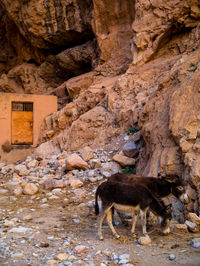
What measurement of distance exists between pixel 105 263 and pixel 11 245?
1.59m

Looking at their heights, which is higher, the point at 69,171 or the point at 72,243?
the point at 72,243

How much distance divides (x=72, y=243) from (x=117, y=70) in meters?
13.2

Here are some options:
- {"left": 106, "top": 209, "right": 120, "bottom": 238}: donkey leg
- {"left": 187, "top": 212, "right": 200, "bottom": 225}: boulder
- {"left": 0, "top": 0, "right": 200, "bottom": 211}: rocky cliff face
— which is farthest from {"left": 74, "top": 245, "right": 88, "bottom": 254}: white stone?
{"left": 0, "top": 0, "right": 200, "bottom": 211}: rocky cliff face

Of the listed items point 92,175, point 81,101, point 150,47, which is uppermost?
point 150,47

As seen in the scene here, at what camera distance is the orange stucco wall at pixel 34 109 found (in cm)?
1397

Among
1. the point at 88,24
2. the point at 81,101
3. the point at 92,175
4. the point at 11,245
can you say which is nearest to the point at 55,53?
the point at 88,24

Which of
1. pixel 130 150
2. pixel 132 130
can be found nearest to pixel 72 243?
pixel 130 150

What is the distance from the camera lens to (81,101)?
565 inches

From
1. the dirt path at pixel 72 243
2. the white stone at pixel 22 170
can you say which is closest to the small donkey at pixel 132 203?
the dirt path at pixel 72 243

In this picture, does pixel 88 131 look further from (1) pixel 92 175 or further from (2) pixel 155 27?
(2) pixel 155 27

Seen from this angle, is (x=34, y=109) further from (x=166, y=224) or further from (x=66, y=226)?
(x=166, y=224)

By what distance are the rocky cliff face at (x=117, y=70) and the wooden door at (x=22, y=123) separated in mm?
717

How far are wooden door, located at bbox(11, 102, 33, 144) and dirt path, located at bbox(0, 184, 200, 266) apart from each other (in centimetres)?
854

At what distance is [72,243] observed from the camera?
171 inches
